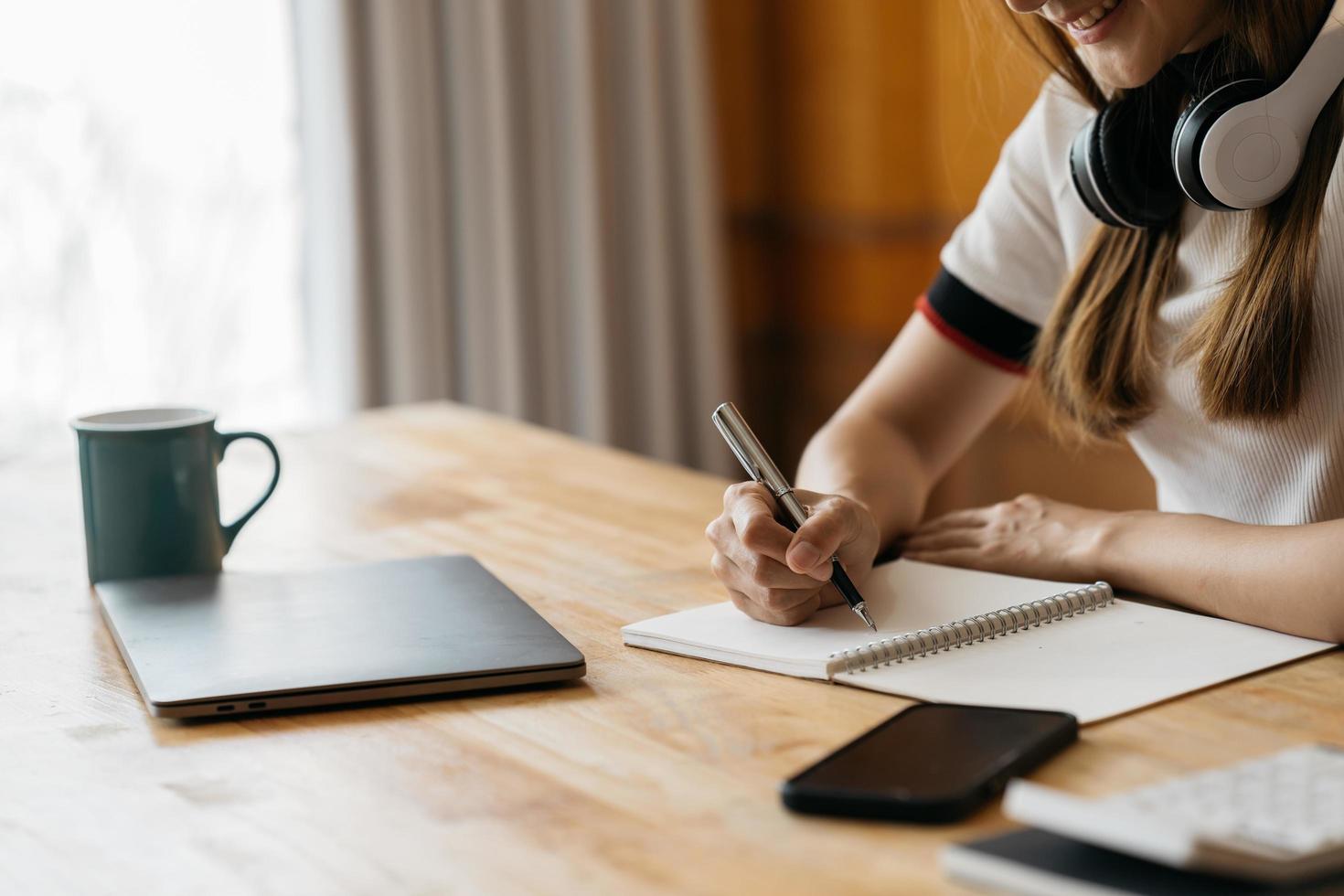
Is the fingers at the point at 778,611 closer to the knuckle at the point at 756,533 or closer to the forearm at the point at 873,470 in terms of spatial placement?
the knuckle at the point at 756,533

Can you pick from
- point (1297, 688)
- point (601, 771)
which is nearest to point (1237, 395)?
point (1297, 688)

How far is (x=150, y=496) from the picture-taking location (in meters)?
1.06

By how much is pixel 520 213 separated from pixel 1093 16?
1.94m

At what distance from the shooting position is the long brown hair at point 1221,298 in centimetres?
103

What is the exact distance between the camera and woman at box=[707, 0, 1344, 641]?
924mm

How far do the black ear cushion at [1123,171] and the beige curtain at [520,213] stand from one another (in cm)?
185

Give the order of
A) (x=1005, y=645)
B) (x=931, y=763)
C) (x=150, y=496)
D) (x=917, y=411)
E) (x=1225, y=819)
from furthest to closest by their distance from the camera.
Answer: (x=917, y=411), (x=150, y=496), (x=1005, y=645), (x=931, y=763), (x=1225, y=819)

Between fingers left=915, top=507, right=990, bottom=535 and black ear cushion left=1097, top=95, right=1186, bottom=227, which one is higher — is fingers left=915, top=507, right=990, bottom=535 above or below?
below

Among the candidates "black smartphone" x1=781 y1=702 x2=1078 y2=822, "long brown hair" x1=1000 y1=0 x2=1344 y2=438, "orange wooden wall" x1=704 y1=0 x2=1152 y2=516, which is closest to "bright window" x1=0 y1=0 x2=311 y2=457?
"orange wooden wall" x1=704 y1=0 x2=1152 y2=516

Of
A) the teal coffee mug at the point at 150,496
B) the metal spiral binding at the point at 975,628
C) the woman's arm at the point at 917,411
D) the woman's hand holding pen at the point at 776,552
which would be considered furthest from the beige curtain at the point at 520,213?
the metal spiral binding at the point at 975,628

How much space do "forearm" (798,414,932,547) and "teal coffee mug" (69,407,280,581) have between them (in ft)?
1.66

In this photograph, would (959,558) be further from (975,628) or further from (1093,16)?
(1093,16)

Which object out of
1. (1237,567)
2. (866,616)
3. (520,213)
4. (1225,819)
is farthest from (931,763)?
(520,213)

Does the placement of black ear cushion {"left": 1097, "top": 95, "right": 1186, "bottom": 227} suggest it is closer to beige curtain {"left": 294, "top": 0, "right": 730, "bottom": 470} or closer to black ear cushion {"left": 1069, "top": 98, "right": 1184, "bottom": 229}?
black ear cushion {"left": 1069, "top": 98, "right": 1184, "bottom": 229}
